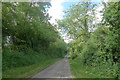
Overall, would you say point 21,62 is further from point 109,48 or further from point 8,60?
point 109,48

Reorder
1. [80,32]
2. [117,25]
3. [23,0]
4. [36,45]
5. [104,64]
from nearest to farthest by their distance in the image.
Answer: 1. [117,25]
2. [104,64]
3. [23,0]
4. [80,32]
5. [36,45]

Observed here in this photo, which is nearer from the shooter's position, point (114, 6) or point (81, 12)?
point (114, 6)

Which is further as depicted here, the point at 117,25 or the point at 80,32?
the point at 80,32

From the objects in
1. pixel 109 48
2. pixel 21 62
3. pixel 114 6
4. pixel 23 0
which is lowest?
pixel 21 62

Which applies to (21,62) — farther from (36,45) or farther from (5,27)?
(36,45)

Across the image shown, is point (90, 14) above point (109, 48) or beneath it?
above

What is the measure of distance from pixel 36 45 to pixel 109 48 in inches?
Answer: 815

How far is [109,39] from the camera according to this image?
9883 mm

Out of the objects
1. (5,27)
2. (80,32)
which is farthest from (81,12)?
(5,27)

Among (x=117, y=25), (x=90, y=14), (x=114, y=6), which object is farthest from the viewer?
(x=90, y=14)

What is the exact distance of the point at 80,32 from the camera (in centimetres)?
2305

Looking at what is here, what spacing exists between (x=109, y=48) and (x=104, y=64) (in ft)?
4.29

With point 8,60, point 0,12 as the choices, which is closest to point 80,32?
point 8,60

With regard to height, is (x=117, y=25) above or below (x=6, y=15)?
below
